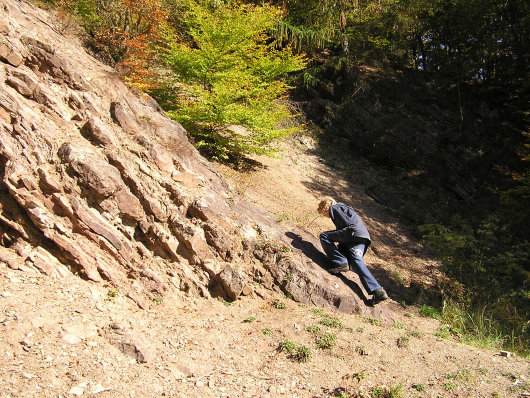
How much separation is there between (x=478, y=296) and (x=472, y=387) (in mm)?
3812

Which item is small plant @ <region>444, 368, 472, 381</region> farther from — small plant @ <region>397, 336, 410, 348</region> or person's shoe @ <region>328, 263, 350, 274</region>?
person's shoe @ <region>328, 263, 350, 274</region>

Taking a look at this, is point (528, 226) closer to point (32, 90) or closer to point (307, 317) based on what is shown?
point (307, 317)

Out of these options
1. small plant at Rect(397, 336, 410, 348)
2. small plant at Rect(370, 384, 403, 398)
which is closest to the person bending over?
small plant at Rect(397, 336, 410, 348)

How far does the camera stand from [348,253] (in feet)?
20.7

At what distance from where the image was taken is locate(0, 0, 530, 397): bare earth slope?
3.83 metres

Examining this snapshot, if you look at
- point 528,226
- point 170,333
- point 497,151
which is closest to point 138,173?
point 170,333

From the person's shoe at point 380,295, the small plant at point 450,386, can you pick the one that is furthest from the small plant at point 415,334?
the small plant at point 450,386

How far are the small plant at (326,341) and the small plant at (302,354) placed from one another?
0.76 feet

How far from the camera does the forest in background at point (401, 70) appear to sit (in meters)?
7.88

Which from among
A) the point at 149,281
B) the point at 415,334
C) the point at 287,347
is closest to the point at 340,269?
the point at 415,334

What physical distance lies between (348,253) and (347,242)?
218mm

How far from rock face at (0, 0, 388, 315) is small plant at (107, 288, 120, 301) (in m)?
0.13

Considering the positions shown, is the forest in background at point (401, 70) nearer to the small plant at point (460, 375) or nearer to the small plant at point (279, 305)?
the small plant at point (460, 375)

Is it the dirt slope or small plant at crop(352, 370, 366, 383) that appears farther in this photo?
small plant at crop(352, 370, 366, 383)
